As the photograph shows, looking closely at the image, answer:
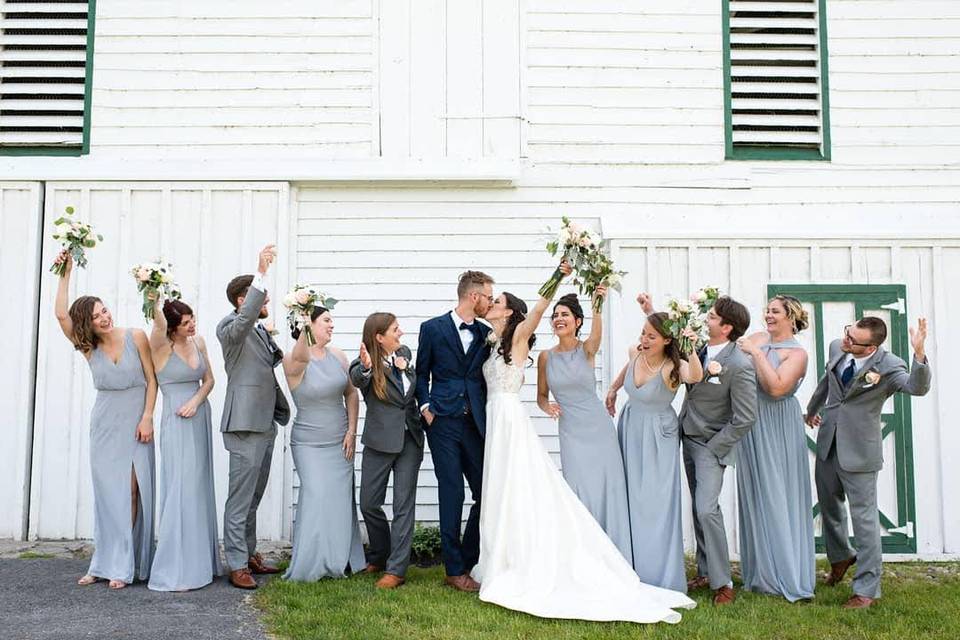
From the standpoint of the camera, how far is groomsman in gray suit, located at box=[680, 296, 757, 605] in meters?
6.19

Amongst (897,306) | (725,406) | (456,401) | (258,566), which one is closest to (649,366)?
(725,406)

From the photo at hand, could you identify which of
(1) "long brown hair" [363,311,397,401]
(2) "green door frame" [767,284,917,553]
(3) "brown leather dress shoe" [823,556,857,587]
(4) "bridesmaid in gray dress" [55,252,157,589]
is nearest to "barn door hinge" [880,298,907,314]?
(2) "green door frame" [767,284,917,553]

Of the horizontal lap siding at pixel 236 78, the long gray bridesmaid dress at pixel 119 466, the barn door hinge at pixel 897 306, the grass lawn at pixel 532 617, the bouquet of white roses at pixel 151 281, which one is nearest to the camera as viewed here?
the grass lawn at pixel 532 617

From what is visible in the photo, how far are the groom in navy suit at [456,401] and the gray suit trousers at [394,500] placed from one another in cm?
24

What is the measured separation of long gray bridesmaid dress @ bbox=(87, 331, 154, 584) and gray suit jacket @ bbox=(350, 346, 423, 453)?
1541 millimetres

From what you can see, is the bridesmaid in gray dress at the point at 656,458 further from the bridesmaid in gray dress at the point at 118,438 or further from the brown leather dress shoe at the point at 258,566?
the bridesmaid in gray dress at the point at 118,438

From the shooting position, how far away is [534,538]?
596 centimetres

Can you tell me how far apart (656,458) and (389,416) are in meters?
1.89

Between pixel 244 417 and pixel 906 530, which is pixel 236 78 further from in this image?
pixel 906 530

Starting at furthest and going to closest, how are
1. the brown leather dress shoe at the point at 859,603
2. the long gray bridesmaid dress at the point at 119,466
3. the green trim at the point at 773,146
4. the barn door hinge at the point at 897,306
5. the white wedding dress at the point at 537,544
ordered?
the green trim at the point at 773,146 → the barn door hinge at the point at 897,306 → the long gray bridesmaid dress at the point at 119,466 → the brown leather dress shoe at the point at 859,603 → the white wedding dress at the point at 537,544

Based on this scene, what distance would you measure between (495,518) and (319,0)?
17.1ft

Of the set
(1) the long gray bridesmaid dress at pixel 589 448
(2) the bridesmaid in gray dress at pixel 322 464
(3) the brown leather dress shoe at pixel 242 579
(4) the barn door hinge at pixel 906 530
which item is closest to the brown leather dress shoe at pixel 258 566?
(2) the bridesmaid in gray dress at pixel 322 464

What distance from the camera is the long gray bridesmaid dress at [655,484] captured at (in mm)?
6289

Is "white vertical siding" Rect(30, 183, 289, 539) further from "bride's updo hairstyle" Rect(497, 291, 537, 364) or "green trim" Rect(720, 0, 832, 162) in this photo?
"green trim" Rect(720, 0, 832, 162)
